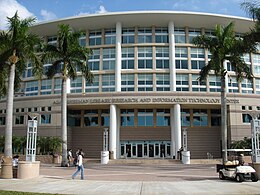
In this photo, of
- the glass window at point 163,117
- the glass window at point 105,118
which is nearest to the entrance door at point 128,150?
the glass window at point 105,118

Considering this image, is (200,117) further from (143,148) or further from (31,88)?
(31,88)

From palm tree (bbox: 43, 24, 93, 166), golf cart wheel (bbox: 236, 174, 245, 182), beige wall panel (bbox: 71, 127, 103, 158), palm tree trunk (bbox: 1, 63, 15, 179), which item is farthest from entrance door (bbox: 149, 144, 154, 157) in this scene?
golf cart wheel (bbox: 236, 174, 245, 182)

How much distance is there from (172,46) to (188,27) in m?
4.48

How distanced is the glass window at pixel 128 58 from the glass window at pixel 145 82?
86.3 inches

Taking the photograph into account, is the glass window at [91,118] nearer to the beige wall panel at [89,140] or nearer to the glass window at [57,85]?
the beige wall panel at [89,140]

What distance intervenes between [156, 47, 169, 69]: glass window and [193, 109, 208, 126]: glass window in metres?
8.31

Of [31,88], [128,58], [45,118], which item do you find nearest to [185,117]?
[128,58]

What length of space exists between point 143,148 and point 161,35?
1728 centimetres

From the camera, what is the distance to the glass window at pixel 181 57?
46125 mm

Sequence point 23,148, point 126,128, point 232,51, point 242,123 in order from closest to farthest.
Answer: point 232,51 → point 23,148 → point 242,123 → point 126,128

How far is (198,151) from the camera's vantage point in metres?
47.1

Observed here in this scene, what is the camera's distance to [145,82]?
149 ft

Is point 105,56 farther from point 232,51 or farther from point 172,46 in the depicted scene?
point 232,51

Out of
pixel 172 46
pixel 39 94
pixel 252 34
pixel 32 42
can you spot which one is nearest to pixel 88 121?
pixel 39 94
